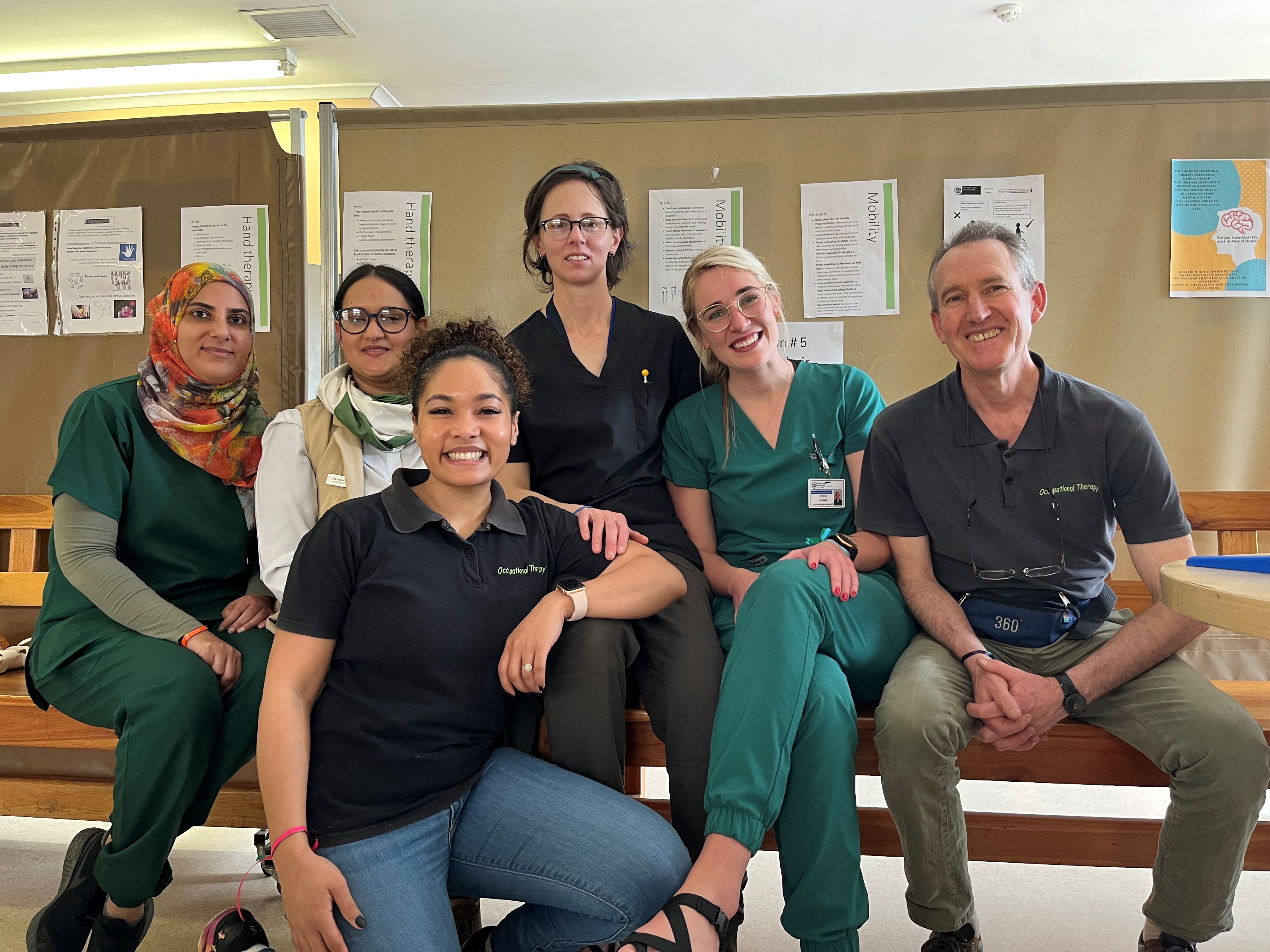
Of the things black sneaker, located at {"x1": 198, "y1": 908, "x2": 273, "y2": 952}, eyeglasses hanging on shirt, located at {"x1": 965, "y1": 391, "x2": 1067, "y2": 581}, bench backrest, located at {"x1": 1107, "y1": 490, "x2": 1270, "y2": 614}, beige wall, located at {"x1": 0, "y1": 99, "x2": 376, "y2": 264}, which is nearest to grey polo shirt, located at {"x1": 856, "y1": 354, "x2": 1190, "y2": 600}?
eyeglasses hanging on shirt, located at {"x1": 965, "y1": 391, "x2": 1067, "y2": 581}

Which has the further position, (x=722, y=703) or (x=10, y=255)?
(x=10, y=255)

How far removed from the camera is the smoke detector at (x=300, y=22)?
4.53 meters

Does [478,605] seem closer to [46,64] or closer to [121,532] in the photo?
[121,532]

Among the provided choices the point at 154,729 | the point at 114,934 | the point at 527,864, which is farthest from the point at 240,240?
the point at 527,864

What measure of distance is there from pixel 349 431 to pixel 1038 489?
4.72ft

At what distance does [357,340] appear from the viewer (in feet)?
6.80

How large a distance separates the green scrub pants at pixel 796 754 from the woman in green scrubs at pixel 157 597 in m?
0.98

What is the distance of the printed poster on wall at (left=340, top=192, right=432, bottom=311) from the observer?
2.79m

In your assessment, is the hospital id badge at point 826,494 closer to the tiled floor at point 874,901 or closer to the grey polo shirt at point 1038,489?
the grey polo shirt at point 1038,489

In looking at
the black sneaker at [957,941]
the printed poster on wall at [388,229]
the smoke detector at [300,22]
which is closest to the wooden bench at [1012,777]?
the black sneaker at [957,941]

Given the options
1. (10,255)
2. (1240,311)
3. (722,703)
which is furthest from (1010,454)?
(10,255)

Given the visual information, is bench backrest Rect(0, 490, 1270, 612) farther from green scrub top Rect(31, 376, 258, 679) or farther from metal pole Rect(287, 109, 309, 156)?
metal pole Rect(287, 109, 309, 156)

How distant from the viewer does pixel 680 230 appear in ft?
8.95

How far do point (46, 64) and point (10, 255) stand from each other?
124 inches
